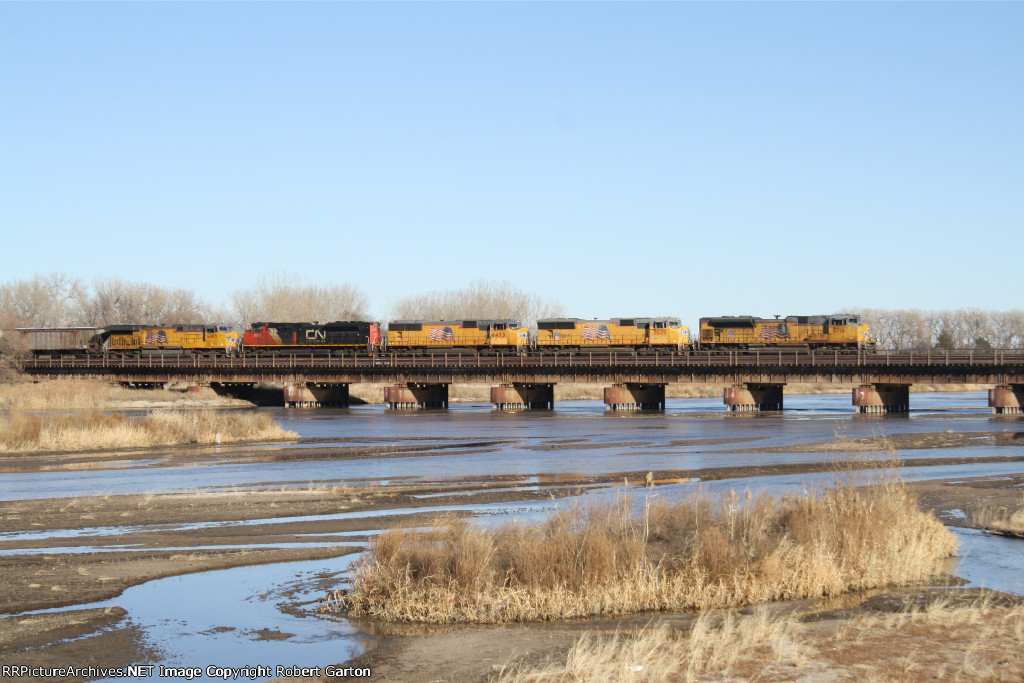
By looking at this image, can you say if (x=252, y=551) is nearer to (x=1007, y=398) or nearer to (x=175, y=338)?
(x=1007, y=398)

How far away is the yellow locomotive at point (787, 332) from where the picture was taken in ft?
248

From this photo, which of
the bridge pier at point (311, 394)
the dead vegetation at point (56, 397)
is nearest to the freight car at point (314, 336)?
the bridge pier at point (311, 394)

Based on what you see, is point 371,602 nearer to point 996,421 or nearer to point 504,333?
point 996,421

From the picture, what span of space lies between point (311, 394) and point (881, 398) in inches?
1836

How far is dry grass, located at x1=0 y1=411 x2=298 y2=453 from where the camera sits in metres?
37.2

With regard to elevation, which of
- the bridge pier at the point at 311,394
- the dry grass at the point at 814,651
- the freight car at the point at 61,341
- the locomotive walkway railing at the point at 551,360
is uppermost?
the freight car at the point at 61,341

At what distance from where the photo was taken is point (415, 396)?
80.1 metres

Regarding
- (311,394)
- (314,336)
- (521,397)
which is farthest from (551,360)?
(314,336)

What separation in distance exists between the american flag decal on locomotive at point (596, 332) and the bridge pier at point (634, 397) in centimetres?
506

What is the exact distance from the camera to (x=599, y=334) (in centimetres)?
7969

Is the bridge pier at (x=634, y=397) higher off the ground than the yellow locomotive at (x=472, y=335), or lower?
lower

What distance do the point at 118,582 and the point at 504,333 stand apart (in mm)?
66849

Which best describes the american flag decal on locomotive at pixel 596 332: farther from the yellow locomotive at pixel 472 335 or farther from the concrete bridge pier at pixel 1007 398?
the concrete bridge pier at pixel 1007 398

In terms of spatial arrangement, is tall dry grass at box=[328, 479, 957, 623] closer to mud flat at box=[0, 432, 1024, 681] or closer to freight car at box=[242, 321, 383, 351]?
mud flat at box=[0, 432, 1024, 681]
